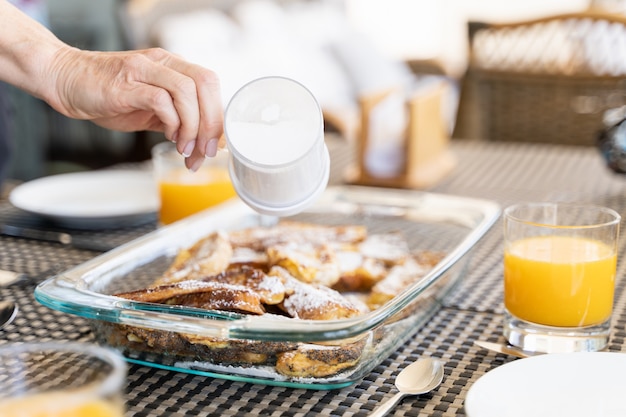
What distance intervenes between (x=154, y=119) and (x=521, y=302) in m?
0.56

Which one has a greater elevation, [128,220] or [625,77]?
[625,77]

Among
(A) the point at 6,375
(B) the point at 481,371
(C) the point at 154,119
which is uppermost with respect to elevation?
(C) the point at 154,119

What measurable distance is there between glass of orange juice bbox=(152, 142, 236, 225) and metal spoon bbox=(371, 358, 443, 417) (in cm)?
63

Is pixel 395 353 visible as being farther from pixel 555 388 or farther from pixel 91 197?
pixel 91 197

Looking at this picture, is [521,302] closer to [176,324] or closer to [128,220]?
[176,324]

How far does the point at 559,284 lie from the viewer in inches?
36.5

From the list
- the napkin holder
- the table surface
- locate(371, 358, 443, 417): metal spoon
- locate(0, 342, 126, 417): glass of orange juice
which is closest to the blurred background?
the napkin holder

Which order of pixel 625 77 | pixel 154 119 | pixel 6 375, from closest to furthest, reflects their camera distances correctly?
pixel 6 375
pixel 154 119
pixel 625 77

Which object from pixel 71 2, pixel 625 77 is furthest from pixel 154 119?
pixel 71 2

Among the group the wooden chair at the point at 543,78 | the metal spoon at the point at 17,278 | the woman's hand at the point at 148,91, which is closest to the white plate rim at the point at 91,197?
the metal spoon at the point at 17,278

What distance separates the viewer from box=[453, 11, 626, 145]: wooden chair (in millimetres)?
2600

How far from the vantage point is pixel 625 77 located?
2492mm

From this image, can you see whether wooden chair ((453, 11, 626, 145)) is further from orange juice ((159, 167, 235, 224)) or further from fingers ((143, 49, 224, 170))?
fingers ((143, 49, 224, 170))

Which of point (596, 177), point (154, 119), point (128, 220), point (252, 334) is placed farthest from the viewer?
point (596, 177)
